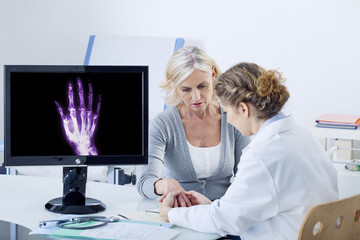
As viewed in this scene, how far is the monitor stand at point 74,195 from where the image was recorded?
1.78 metres

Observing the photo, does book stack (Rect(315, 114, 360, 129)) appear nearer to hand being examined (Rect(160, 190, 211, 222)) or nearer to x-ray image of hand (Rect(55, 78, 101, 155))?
hand being examined (Rect(160, 190, 211, 222))

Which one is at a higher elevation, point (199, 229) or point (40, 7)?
point (40, 7)

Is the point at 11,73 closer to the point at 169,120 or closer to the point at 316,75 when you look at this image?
the point at 169,120

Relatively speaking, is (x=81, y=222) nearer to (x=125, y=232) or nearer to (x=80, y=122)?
(x=125, y=232)

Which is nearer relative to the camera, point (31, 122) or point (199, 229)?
point (199, 229)

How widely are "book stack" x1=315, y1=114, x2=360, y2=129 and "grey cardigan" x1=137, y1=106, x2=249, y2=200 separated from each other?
0.89 m

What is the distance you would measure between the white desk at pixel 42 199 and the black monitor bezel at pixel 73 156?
0.15 m

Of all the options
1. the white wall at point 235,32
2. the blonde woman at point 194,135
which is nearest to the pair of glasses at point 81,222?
the blonde woman at point 194,135

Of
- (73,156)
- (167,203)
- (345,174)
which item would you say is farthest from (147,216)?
(345,174)

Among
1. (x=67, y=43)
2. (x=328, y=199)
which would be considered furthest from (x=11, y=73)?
(x=67, y=43)

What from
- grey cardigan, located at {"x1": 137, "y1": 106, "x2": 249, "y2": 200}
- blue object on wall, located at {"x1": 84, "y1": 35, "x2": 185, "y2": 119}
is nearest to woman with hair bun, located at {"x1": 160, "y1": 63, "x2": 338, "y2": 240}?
grey cardigan, located at {"x1": 137, "y1": 106, "x2": 249, "y2": 200}

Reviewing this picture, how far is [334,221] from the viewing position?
145 cm

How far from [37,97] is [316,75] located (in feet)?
6.77

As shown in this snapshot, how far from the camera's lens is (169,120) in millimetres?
2158
